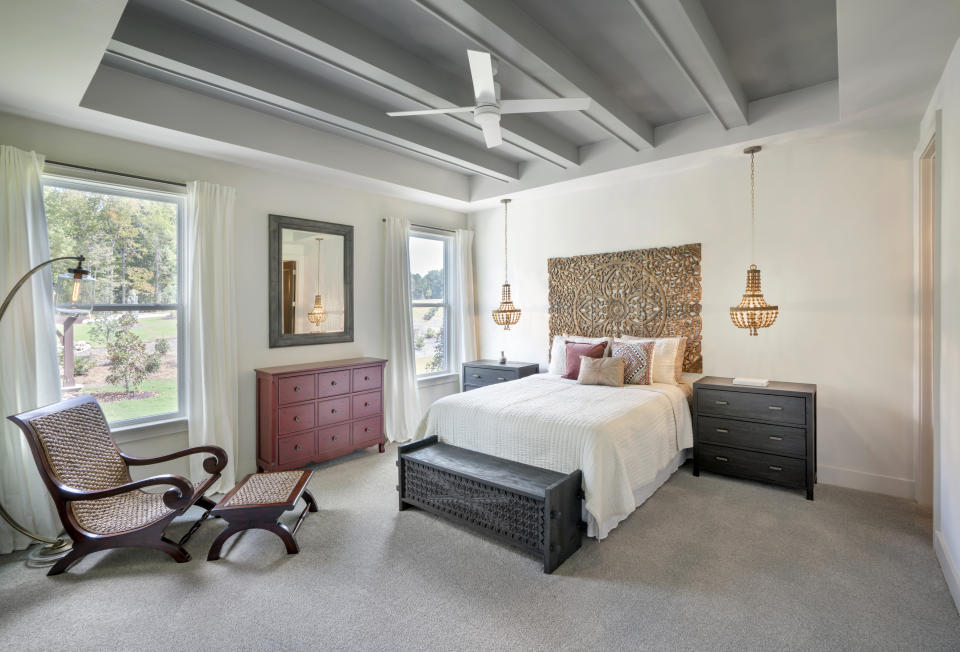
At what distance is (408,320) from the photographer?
5090 millimetres

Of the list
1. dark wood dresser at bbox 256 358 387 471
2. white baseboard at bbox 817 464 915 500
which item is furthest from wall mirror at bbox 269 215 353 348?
white baseboard at bbox 817 464 915 500

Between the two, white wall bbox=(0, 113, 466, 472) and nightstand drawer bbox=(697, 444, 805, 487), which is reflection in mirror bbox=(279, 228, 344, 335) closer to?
white wall bbox=(0, 113, 466, 472)

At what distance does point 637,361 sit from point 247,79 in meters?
3.57

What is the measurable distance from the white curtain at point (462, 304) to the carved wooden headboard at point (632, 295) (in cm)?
109

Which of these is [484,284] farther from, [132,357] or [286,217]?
[132,357]

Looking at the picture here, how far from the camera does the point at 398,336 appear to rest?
198 inches

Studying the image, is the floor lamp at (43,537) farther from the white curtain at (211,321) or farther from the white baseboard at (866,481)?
the white baseboard at (866,481)

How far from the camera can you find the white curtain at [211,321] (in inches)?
138

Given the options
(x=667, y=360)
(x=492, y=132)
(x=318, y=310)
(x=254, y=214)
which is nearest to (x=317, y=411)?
(x=318, y=310)

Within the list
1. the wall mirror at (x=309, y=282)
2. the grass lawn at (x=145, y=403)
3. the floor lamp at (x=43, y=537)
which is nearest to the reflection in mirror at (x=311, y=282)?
the wall mirror at (x=309, y=282)

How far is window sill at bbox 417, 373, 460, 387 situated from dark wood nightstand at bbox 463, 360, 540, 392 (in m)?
0.27

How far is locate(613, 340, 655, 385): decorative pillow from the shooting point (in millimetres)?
4047

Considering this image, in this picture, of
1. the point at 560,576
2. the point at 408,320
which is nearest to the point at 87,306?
the point at 408,320

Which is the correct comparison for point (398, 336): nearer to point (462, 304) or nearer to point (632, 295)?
point (462, 304)
